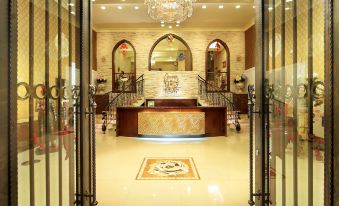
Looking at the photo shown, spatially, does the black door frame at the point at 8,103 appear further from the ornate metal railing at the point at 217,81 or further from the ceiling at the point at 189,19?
the ornate metal railing at the point at 217,81

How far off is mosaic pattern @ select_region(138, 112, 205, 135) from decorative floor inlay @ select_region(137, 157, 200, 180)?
9.87 feet

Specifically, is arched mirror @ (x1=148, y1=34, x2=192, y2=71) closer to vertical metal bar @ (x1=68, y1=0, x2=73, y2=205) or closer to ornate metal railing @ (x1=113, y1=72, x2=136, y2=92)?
ornate metal railing @ (x1=113, y1=72, x2=136, y2=92)

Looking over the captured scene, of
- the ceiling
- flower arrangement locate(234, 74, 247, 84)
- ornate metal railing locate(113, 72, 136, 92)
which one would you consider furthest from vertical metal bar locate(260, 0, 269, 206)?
ornate metal railing locate(113, 72, 136, 92)

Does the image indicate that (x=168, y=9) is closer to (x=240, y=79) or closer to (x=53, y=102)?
(x=53, y=102)

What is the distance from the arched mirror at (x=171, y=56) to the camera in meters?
18.3

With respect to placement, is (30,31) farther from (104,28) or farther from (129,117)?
(104,28)

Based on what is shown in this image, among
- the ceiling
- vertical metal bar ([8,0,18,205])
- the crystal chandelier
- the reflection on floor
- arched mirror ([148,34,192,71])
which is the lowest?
the reflection on floor

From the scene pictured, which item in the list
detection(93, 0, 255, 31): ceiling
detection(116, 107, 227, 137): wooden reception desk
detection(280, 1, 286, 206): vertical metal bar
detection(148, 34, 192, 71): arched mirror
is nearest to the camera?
detection(280, 1, 286, 206): vertical metal bar

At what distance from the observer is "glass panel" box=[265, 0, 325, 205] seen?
6.81 feet

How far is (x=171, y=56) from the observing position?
67.5 ft

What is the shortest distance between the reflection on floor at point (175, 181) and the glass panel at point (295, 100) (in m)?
1.35

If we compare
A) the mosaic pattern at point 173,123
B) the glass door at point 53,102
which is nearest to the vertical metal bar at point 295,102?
the glass door at point 53,102

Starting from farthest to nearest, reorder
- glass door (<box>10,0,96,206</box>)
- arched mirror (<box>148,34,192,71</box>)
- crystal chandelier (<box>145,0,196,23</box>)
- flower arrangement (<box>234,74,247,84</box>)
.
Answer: arched mirror (<box>148,34,192,71</box>), flower arrangement (<box>234,74,247,84</box>), crystal chandelier (<box>145,0,196,23</box>), glass door (<box>10,0,96,206</box>)

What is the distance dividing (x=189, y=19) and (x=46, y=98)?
12502 millimetres
